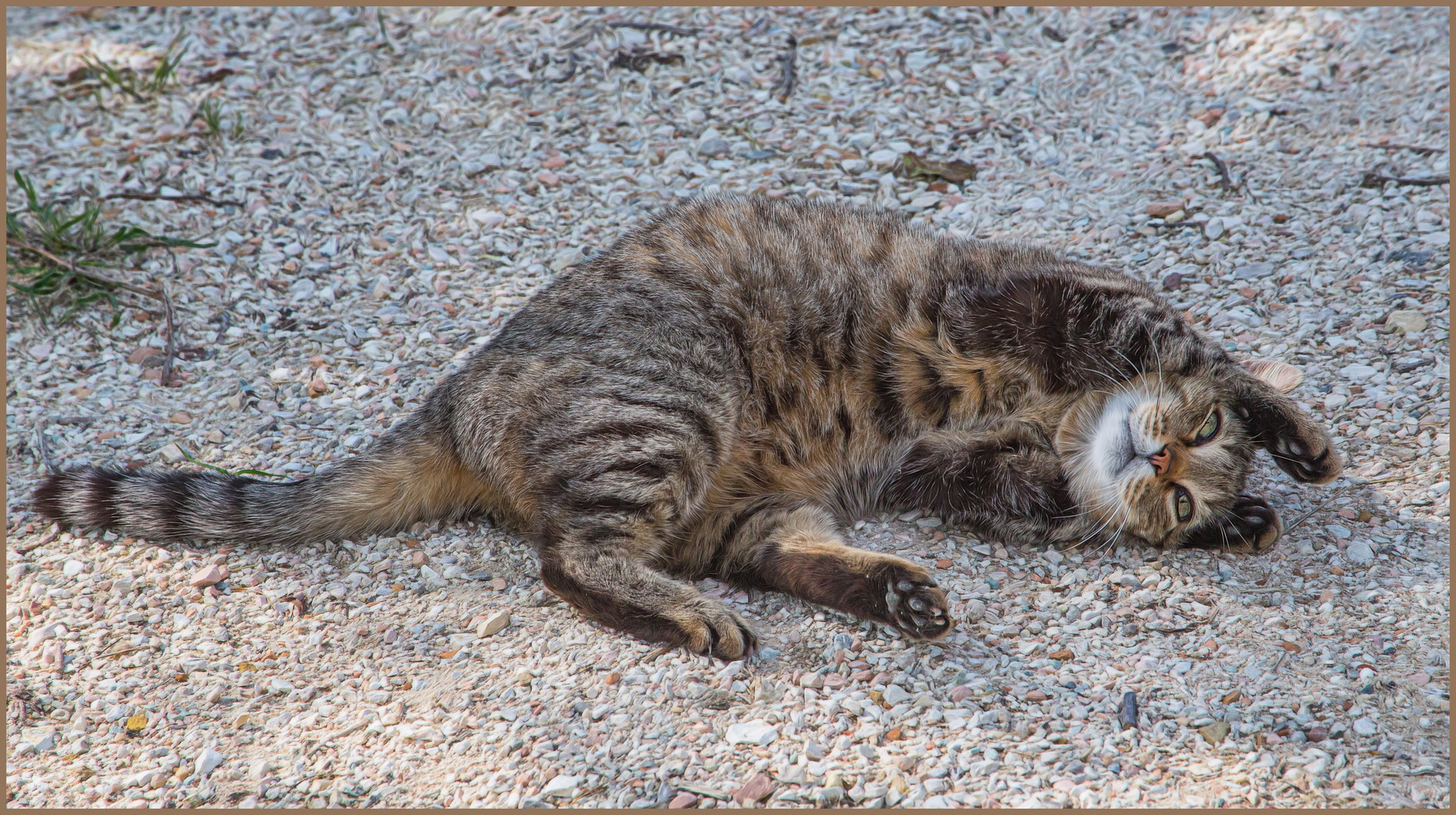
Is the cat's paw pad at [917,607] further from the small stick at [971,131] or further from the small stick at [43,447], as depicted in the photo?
the small stick at [43,447]

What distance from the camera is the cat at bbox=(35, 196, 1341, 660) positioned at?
10.7 feet

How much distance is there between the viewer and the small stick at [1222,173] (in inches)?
181

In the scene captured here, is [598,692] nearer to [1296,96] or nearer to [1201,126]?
[1201,126]

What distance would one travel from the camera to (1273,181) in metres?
4.59

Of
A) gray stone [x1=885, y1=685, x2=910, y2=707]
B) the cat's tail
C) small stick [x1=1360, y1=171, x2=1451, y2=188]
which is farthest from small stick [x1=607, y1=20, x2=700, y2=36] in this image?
gray stone [x1=885, y1=685, x2=910, y2=707]

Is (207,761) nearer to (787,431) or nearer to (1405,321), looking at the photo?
(787,431)

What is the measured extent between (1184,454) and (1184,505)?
18cm

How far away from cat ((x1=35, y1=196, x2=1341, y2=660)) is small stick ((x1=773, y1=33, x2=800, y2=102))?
75.3 inches

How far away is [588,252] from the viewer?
473cm

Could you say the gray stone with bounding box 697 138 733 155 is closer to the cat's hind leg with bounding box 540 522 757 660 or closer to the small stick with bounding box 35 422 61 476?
the cat's hind leg with bounding box 540 522 757 660

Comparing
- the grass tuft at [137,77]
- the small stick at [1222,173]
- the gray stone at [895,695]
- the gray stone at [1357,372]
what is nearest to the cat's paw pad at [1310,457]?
the gray stone at [1357,372]

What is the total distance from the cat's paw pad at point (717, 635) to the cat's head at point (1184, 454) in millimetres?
1314

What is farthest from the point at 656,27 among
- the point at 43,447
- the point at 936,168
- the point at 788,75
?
the point at 43,447

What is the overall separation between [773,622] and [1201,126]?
11.7 ft
